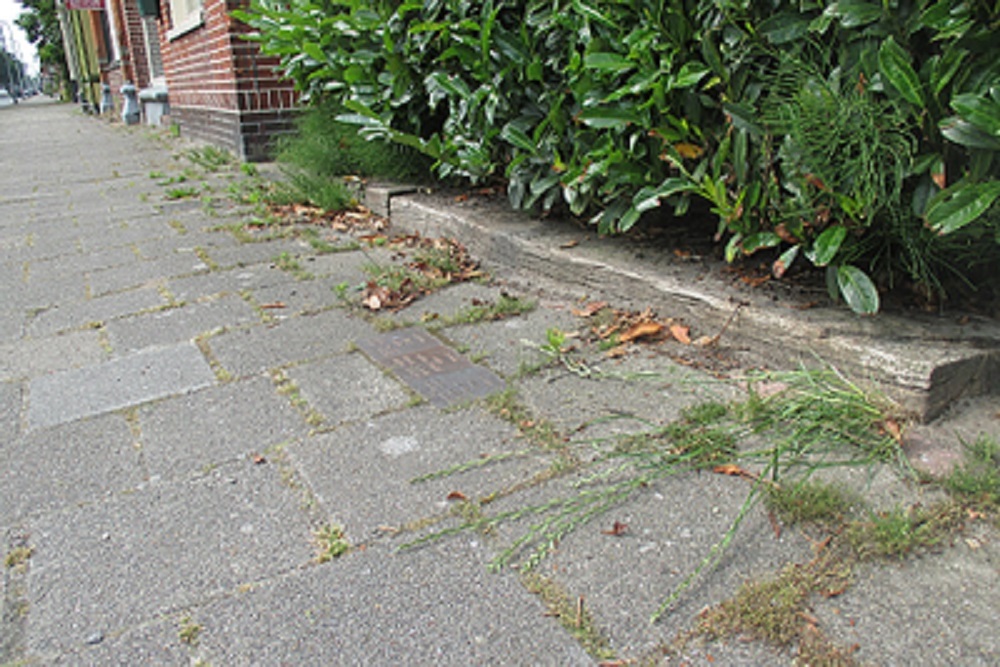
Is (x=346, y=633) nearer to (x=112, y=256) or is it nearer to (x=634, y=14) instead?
(x=634, y=14)

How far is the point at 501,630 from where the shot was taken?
1.44 metres

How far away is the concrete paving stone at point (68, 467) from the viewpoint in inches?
76.0

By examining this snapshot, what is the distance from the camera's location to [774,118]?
2352 millimetres

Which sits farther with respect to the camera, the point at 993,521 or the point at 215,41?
the point at 215,41

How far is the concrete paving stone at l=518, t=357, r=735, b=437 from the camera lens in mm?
2189

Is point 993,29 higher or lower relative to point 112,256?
higher

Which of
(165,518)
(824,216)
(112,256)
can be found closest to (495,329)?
(824,216)

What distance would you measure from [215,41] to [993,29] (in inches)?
305

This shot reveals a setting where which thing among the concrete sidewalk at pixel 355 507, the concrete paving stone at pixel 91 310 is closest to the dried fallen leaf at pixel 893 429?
the concrete sidewalk at pixel 355 507

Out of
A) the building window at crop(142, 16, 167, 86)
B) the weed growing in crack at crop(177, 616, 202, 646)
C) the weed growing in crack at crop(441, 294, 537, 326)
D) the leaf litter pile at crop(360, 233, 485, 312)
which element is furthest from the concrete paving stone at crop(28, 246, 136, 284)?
the building window at crop(142, 16, 167, 86)

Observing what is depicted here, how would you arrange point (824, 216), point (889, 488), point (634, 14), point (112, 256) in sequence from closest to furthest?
point (889, 488) → point (824, 216) → point (634, 14) → point (112, 256)

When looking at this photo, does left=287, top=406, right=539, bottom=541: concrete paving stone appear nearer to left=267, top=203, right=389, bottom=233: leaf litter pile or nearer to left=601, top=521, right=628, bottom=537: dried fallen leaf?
left=601, top=521, right=628, bottom=537: dried fallen leaf

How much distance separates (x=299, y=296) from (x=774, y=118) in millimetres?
2145

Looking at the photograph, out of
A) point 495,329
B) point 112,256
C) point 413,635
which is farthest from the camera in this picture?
point 112,256
